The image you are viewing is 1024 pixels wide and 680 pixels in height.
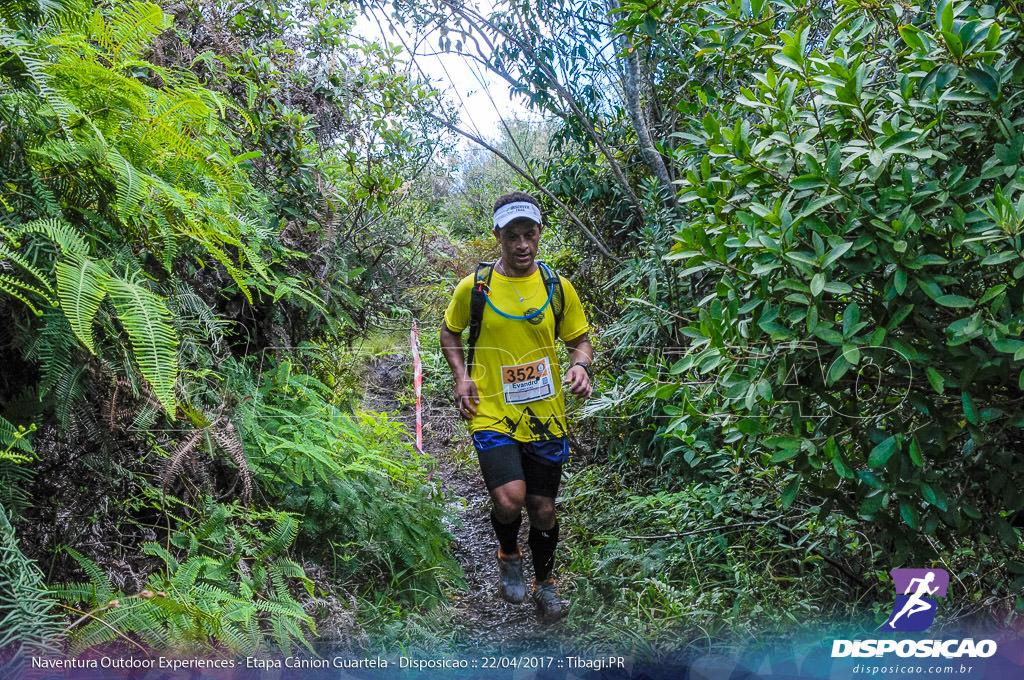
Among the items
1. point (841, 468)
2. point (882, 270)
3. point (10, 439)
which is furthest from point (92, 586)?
point (882, 270)

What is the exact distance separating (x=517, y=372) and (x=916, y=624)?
229cm

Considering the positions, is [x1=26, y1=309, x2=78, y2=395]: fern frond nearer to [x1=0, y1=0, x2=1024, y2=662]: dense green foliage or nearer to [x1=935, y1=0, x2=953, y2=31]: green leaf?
[x1=0, y1=0, x2=1024, y2=662]: dense green foliage

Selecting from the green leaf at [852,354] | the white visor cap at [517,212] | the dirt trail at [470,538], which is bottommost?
the dirt trail at [470,538]

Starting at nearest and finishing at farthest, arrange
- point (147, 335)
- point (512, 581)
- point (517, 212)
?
point (147, 335) < point (517, 212) < point (512, 581)

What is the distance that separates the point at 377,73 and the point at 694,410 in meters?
4.74

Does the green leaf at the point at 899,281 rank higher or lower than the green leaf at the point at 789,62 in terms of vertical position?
lower

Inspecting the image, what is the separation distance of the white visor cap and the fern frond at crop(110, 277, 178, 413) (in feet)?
6.95

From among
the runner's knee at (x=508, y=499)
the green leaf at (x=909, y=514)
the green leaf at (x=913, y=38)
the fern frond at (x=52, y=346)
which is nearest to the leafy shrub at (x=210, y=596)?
the fern frond at (x=52, y=346)

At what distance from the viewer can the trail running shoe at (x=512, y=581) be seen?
172 inches

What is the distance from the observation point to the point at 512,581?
4414 millimetres

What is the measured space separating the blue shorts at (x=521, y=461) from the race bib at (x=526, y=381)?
0.25 metres

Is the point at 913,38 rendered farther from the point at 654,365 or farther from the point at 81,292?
the point at 81,292

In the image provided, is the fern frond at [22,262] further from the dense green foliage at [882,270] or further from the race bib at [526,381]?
the race bib at [526,381]

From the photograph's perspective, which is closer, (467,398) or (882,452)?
(882,452)
